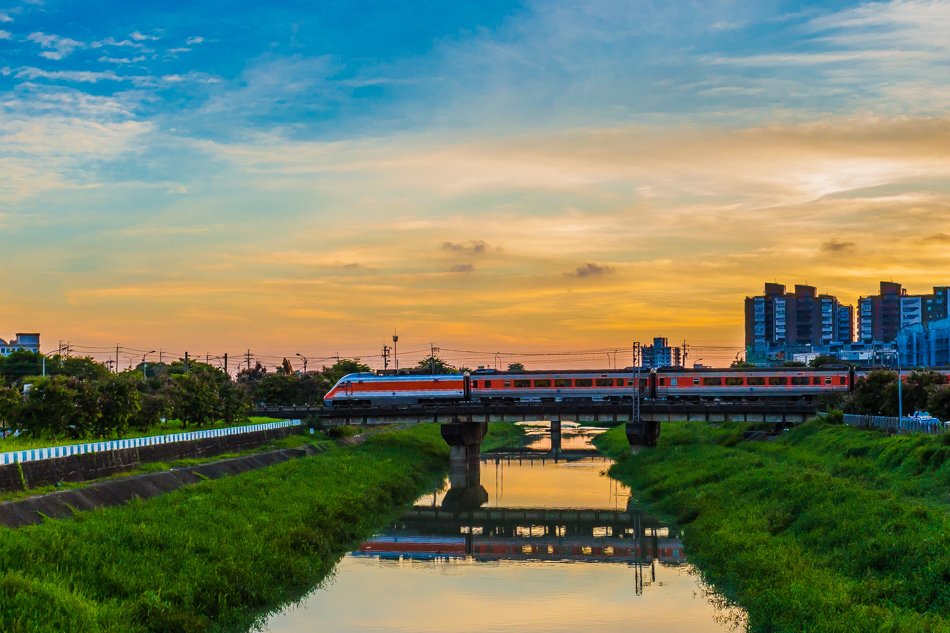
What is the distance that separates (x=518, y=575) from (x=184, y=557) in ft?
46.3

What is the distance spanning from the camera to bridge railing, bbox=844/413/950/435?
189 feet

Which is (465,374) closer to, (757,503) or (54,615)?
(757,503)

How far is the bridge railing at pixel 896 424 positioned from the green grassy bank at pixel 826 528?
1665 mm

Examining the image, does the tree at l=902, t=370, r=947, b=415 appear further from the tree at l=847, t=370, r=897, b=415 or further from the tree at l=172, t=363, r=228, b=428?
the tree at l=172, t=363, r=228, b=428

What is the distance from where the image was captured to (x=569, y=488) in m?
71.6

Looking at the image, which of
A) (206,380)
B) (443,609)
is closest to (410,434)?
(206,380)

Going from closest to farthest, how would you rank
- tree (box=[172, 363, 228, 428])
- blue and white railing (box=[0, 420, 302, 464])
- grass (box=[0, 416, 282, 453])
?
1. blue and white railing (box=[0, 420, 302, 464])
2. grass (box=[0, 416, 282, 453])
3. tree (box=[172, 363, 228, 428])

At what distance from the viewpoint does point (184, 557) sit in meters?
32.6

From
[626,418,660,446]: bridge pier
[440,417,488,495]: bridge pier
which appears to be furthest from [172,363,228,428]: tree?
[626,418,660,446]: bridge pier

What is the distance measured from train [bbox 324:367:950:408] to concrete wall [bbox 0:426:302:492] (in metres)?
29.6

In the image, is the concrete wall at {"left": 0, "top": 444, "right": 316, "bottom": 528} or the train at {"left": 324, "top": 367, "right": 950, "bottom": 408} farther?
the train at {"left": 324, "top": 367, "right": 950, "bottom": 408}

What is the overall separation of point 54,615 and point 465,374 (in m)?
74.0

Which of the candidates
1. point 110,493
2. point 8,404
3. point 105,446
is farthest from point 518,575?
point 8,404

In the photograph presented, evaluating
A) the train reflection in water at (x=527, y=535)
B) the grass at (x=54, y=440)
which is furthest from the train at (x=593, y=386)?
the train reflection in water at (x=527, y=535)
